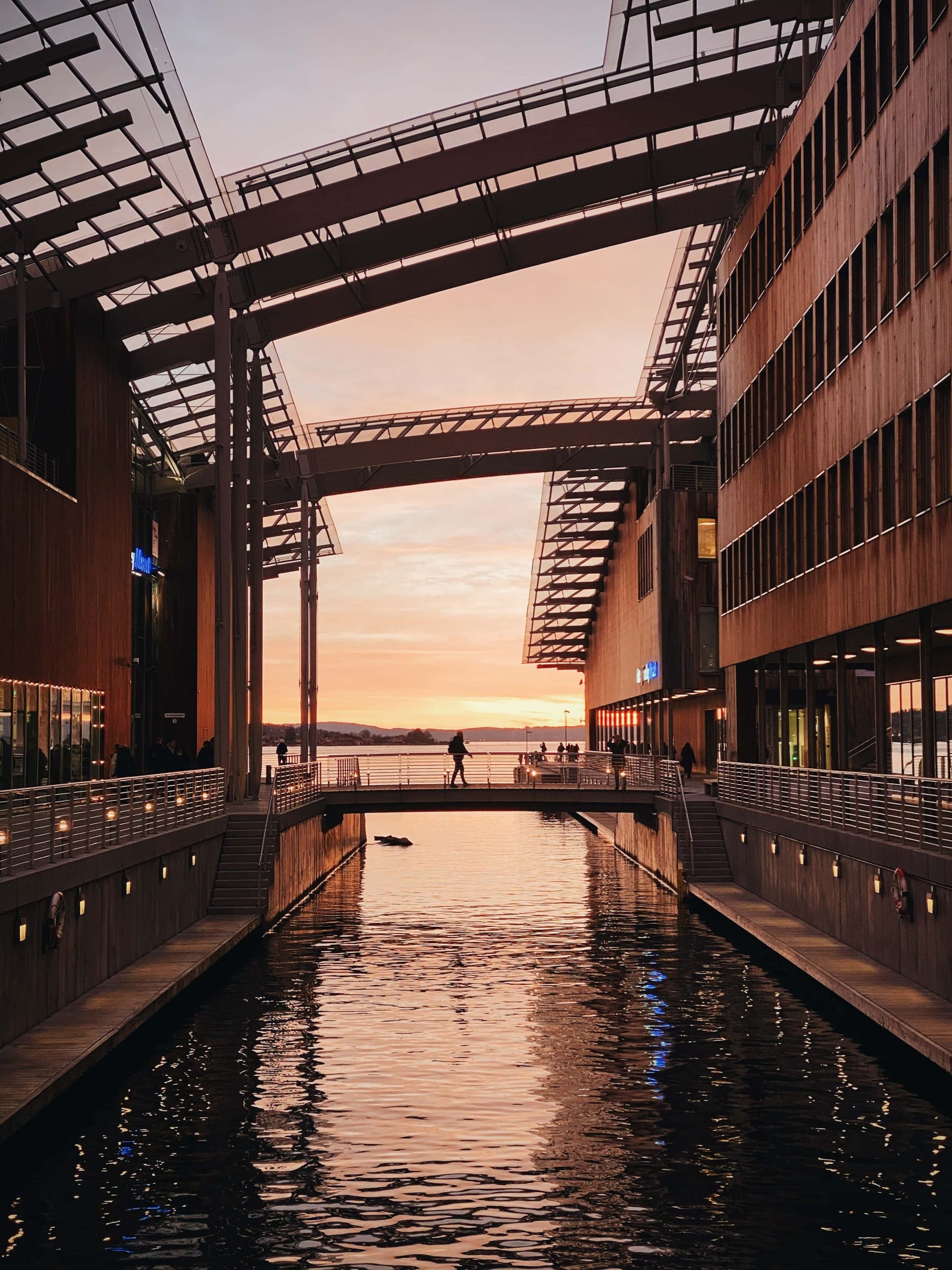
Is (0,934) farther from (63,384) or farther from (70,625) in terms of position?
(63,384)

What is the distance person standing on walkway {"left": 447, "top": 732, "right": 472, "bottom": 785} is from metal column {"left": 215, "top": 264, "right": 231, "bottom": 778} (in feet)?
39.7

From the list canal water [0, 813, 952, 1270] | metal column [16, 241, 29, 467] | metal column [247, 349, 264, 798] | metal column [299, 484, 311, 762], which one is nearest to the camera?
canal water [0, 813, 952, 1270]

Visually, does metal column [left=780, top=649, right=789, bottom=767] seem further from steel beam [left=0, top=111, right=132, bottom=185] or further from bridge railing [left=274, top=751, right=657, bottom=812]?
steel beam [left=0, top=111, right=132, bottom=185]

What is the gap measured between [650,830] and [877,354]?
981 inches

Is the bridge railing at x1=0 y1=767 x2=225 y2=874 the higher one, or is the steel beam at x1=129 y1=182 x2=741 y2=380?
the steel beam at x1=129 y1=182 x2=741 y2=380

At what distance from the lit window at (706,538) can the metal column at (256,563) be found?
20957mm

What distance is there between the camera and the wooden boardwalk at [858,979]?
19.2m

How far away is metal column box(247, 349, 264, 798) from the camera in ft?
162

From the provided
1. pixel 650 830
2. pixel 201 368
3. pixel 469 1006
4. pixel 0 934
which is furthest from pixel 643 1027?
pixel 201 368

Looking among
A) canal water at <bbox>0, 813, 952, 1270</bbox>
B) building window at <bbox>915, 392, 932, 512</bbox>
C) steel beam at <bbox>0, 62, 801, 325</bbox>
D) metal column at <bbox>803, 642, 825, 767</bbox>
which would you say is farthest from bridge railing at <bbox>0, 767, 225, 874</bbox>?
metal column at <bbox>803, 642, 825, 767</bbox>

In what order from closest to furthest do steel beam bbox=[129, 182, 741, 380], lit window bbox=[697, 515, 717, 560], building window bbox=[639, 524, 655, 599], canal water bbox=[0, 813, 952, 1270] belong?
canal water bbox=[0, 813, 952, 1270] → steel beam bbox=[129, 182, 741, 380] → lit window bbox=[697, 515, 717, 560] → building window bbox=[639, 524, 655, 599]

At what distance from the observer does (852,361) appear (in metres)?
34.5

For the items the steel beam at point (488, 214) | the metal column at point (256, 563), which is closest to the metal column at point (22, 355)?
the steel beam at point (488, 214)

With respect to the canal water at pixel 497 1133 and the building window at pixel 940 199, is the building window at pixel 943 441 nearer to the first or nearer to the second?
the building window at pixel 940 199
